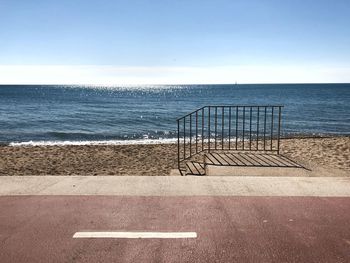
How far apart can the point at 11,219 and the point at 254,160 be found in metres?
5.93

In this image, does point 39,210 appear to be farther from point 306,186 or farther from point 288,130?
point 288,130

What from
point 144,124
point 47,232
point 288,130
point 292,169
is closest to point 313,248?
point 47,232

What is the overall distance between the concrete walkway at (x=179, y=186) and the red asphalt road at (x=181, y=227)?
0.89 ft

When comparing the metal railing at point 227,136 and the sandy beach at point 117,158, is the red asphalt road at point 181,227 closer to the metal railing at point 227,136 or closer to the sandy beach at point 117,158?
the metal railing at point 227,136

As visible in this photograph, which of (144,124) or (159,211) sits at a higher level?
(159,211)

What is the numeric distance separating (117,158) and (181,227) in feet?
29.4

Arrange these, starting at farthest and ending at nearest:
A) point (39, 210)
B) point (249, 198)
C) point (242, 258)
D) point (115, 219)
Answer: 1. point (249, 198)
2. point (39, 210)
3. point (115, 219)
4. point (242, 258)

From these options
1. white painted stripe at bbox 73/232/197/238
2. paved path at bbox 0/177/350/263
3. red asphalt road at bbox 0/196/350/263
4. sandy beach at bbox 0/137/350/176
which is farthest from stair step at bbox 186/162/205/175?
white painted stripe at bbox 73/232/197/238

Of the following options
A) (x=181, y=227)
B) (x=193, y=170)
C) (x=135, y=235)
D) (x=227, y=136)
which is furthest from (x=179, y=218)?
(x=227, y=136)

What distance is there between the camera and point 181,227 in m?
4.74

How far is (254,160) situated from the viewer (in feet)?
29.2

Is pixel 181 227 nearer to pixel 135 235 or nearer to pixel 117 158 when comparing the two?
pixel 135 235

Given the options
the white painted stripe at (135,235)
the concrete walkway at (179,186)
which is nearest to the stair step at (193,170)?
the concrete walkway at (179,186)

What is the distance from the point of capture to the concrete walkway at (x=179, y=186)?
243 inches
